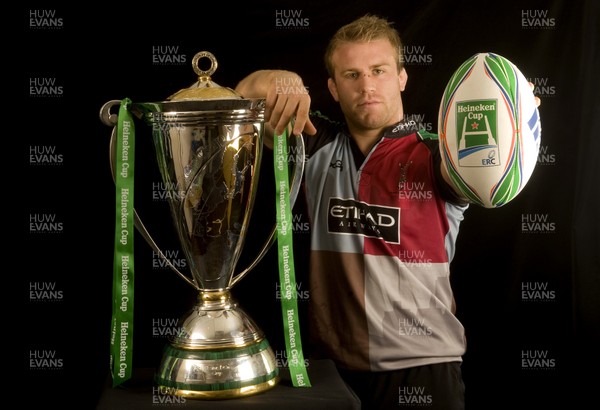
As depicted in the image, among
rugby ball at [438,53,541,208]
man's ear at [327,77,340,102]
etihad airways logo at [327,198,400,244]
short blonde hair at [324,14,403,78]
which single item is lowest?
etihad airways logo at [327,198,400,244]

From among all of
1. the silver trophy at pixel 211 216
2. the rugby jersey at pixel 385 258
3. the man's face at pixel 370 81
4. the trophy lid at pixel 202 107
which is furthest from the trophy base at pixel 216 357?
the man's face at pixel 370 81

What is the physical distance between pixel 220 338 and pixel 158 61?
92 centimetres

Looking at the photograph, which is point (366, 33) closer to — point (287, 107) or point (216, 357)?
point (287, 107)

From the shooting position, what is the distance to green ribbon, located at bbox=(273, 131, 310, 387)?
150cm

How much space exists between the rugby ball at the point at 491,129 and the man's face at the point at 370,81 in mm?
357

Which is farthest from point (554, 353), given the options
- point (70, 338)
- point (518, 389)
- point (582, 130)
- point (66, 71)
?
point (66, 71)

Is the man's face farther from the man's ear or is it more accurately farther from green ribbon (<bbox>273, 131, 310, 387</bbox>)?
green ribbon (<bbox>273, 131, 310, 387</bbox>)

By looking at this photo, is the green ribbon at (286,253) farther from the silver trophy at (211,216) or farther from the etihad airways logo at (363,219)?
the etihad airways logo at (363,219)

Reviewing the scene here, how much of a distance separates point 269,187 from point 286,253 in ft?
2.12

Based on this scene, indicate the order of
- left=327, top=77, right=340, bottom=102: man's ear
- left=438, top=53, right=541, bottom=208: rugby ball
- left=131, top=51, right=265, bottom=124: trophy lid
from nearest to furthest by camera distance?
left=131, top=51, right=265, bottom=124: trophy lid, left=438, top=53, right=541, bottom=208: rugby ball, left=327, top=77, right=340, bottom=102: man's ear

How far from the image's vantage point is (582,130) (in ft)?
6.79

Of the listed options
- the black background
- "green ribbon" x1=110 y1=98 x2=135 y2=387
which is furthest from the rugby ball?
"green ribbon" x1=110 y1=98 x2=135 y2=387

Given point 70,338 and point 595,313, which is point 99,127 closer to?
point 70,338

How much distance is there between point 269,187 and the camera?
2.14 meters
